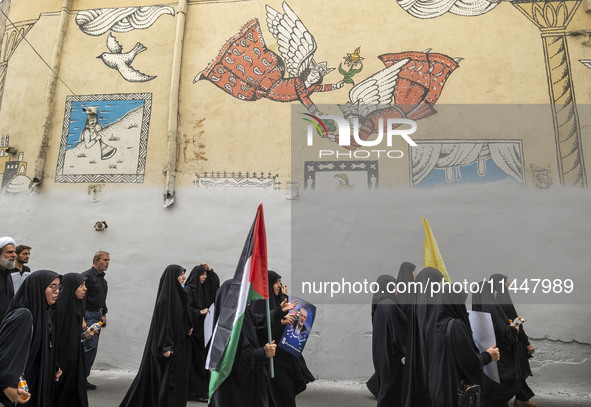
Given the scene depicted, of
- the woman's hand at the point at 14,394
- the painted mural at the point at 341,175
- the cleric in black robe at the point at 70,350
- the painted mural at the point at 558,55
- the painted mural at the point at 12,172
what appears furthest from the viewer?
the painted mural at the point at 12,172

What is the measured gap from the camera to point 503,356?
19.3 ft

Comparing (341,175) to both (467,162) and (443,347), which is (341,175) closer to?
(467,162)

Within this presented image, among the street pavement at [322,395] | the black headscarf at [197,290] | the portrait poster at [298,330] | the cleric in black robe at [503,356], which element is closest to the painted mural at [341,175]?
the black headscarf at [197,290]

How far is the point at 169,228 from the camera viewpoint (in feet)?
28.0

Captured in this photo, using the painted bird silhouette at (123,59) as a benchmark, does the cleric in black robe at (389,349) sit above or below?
below

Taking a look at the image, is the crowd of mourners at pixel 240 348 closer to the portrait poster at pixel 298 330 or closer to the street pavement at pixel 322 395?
the portrait poster at pixel 298 330

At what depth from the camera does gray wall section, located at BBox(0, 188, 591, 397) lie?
7.65m

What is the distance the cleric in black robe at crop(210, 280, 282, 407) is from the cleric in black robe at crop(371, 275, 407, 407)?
133 centimetres

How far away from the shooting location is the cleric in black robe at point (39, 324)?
150 inches

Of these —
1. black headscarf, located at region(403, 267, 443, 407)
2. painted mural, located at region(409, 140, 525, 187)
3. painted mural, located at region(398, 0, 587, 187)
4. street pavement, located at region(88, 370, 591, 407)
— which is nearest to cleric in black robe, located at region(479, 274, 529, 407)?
street pavement, located at region(88, 370, 591, 407)

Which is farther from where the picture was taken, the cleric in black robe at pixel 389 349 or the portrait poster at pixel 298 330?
the portrait poster at pixel 298 330

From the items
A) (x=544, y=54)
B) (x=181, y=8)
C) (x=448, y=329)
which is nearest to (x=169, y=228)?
(x=181, y=8)

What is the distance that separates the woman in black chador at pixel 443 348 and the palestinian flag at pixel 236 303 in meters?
1.35

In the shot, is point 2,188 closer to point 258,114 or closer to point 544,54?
point 258,114
